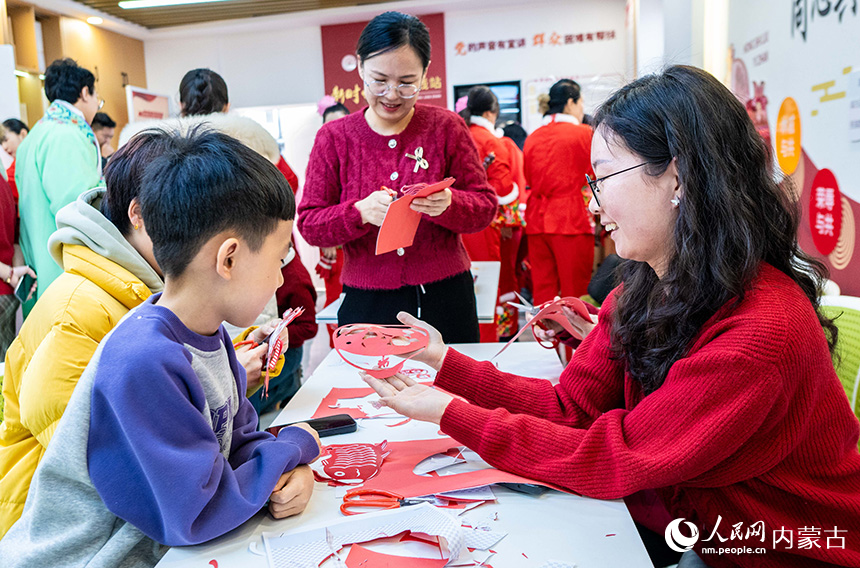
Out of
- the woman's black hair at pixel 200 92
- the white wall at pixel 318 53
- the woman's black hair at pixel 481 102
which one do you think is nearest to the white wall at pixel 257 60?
the white wall at pixel 318 53

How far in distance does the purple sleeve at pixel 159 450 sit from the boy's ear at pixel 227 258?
0.42ft

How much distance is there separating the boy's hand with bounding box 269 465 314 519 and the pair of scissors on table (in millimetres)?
60

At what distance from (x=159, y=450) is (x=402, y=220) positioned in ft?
3.37

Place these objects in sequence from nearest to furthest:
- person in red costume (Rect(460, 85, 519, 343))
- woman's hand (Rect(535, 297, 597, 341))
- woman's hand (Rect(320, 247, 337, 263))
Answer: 1. woman's hand (Rect(535, 297, 597, 341))
2. woman's hand (Rect(320, 247, 337, 263))
3. person in red costume (Rect(460, 85, 519, 343))

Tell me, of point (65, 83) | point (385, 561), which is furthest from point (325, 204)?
point (65, 83)

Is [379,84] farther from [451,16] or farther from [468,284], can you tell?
[451,16]

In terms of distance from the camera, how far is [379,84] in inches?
75.8

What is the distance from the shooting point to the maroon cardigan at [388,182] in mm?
2010

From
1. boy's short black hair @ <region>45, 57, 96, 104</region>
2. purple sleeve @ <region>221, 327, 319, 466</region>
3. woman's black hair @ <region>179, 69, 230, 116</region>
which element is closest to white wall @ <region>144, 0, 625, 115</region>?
boy's short black hair @ <region>45, 57, 96, 104</region>

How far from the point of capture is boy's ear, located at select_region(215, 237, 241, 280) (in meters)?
0.96

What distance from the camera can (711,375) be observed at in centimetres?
93

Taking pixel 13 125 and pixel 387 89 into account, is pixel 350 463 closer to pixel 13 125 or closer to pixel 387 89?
pixel 387 89

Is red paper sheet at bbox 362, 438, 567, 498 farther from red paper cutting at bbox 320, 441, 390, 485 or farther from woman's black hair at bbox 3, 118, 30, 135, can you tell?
woman's black hair at bbox 3, 118, 30, 135

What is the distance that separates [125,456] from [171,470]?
0.08m
